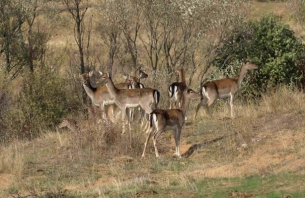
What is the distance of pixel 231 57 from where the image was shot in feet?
92.4

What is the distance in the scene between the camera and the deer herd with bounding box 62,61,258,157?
57.4 ft

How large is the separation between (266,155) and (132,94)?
5568 millimetres

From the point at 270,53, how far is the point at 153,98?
794cm

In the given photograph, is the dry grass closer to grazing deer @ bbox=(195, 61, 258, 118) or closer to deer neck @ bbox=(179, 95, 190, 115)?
grazing deer @ bbox=(195, 61, 258, 118)

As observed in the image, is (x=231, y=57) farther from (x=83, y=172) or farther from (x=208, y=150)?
(x=83, y=172)

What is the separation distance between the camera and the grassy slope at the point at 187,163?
13.0 meters

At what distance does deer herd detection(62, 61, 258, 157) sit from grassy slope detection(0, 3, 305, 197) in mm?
740

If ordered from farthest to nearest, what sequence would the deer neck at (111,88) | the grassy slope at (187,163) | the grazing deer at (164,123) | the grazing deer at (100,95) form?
1. the grazing deer at (100,95)
2. the deer neck at (111,88)
3. the grazing deer at (164,123)
4. the grassy slope at (187,163)

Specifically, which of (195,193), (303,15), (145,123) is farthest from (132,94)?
(303,15)

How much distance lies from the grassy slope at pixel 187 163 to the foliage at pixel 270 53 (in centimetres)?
409

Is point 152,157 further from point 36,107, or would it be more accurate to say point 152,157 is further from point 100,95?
point 36,107

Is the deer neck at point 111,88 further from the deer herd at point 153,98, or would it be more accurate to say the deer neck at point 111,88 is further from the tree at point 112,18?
the tree at point 112,18

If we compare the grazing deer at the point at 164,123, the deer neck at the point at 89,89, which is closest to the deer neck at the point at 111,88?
the deer neck at the point at 89,89

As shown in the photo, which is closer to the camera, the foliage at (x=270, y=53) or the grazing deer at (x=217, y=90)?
the grazing deer at (x=217, y=90)
